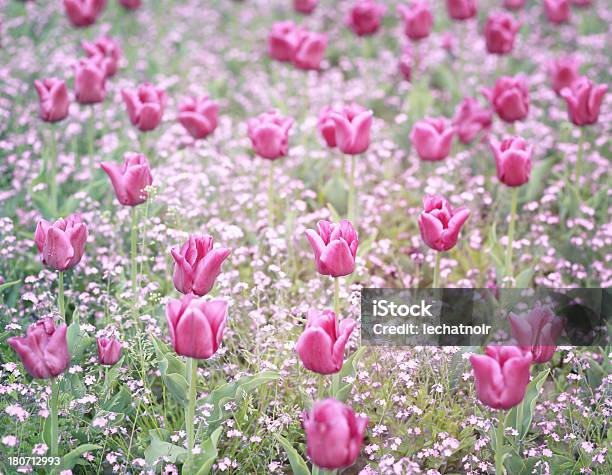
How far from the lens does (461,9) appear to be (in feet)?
18.1

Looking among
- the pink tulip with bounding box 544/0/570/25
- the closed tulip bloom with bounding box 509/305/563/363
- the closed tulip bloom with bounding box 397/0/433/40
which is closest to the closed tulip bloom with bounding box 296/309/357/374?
the closed tulip bloom with bounding box 509/305/563/363

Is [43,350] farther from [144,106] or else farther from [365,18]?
[365,18]

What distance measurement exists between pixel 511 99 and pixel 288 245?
1331 mm

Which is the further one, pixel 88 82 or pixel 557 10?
pixel 557 10

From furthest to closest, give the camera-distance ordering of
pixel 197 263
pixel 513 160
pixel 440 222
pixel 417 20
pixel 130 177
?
1. pixel 417 20
2. pixel 513 160
3. pixel 130 177
4. pixel 440 222
5. pixel 197 263

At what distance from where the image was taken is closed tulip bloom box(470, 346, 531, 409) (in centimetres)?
229

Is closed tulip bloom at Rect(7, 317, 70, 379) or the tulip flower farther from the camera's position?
the tulip flower

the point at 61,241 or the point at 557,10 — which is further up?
the point at 557,10

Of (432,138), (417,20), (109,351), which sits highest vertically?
(417,20)

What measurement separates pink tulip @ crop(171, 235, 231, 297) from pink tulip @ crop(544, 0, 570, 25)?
4.16m

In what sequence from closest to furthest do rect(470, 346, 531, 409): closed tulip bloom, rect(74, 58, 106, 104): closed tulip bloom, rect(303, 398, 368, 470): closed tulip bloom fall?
rect(303, 398, 368, 470): closed tulip bloom < rect(470, 346, 531, 409): closed tulip bloom < rect(74, 58, 106, 104): closed tulip bloom
